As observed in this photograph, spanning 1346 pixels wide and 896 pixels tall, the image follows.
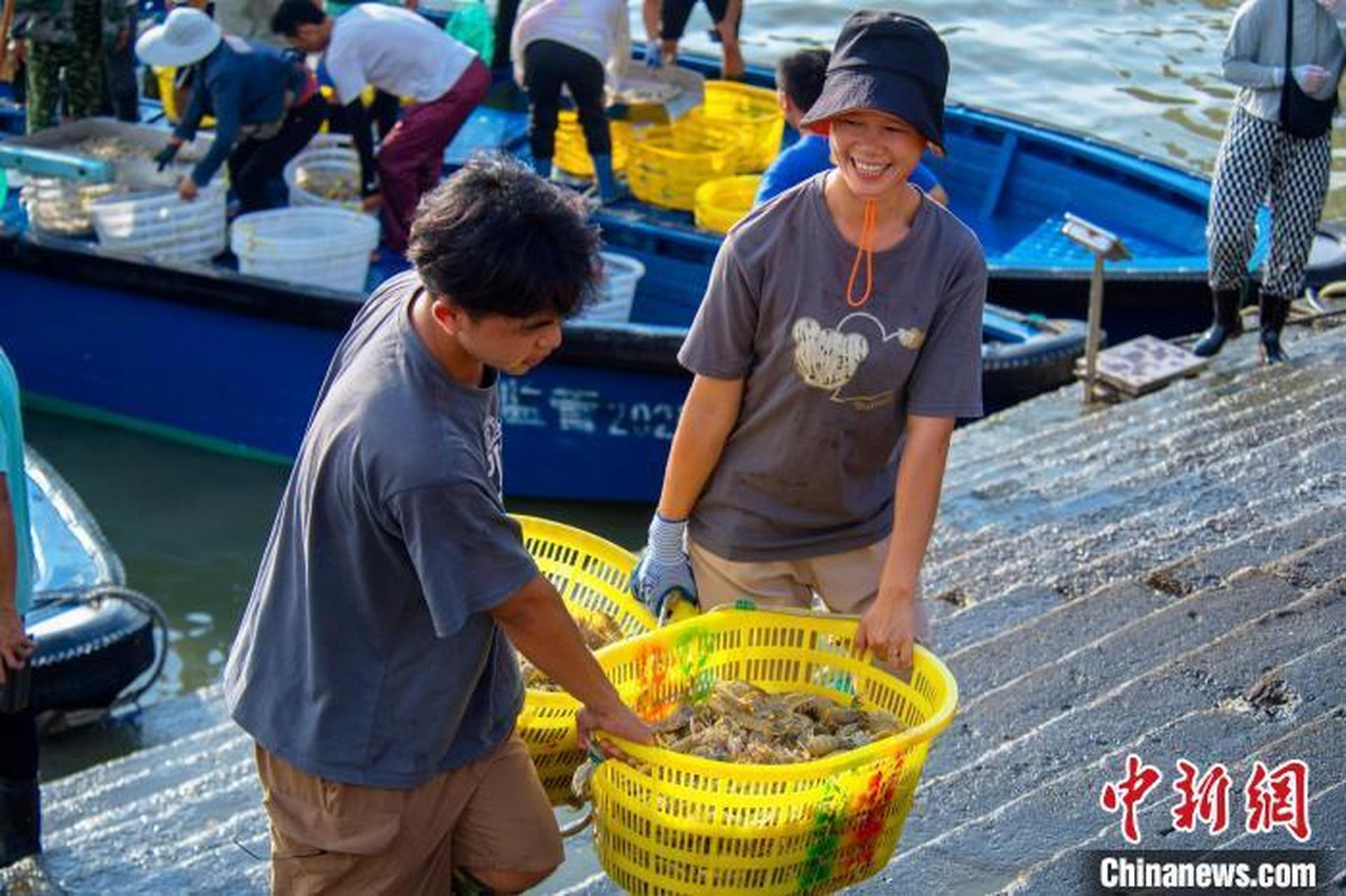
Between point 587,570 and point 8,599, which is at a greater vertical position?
point 587,570

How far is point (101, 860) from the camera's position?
185 inches

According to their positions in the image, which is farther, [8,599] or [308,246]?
[308,246]

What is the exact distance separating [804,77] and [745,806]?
3.02 m

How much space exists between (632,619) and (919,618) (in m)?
0.66

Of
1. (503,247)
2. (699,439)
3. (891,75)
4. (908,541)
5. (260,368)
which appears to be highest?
(891,75)

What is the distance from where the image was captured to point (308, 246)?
8984 millimetres

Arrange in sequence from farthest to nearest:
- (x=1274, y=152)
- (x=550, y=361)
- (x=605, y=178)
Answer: (x=605, y=178) → (x=550, y=361) → (x=1274, y=152)

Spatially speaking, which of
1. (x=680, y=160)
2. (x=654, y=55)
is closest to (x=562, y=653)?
(x=680, y=160)

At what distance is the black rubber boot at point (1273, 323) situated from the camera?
781 cm

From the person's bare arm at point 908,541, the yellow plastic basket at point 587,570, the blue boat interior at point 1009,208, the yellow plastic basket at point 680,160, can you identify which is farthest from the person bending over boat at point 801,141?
the yellow plastic basket at point 680,160

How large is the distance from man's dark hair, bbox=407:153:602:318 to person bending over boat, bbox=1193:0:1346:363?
536 cm

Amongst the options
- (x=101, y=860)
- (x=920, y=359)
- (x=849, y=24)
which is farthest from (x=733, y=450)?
(x=101, y=860)

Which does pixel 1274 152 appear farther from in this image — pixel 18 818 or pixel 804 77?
pixel 18 818

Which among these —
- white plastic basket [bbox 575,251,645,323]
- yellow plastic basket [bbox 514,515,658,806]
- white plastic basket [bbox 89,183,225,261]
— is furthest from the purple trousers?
yellow plastic basket [bbox 514,515,658,806]
